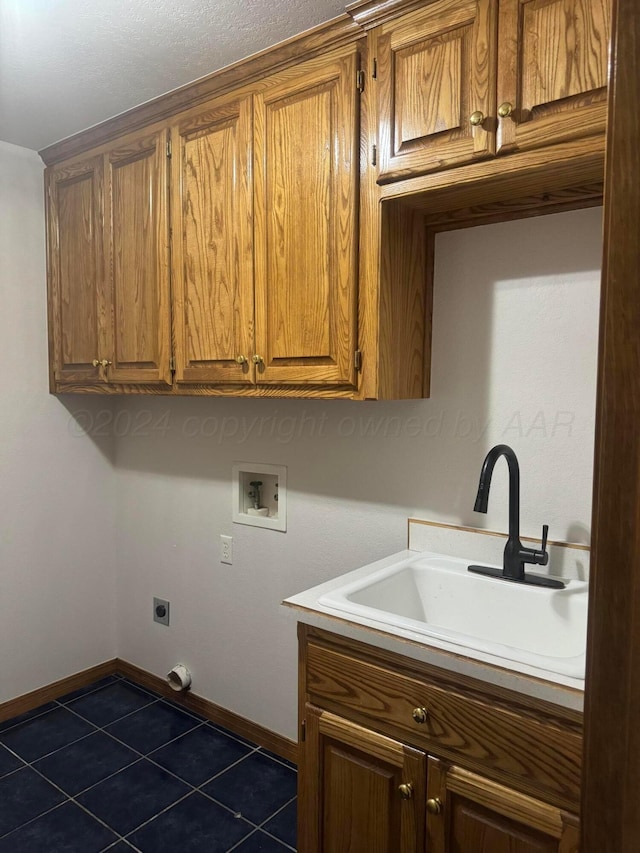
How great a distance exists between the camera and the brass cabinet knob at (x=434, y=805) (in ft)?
3.84

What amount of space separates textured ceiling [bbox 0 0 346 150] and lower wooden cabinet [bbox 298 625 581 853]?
62.9 inches

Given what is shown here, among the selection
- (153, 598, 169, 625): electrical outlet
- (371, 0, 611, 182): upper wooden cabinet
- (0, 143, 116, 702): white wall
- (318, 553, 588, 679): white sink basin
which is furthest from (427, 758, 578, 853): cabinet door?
(0, 143, 116, 702): white wall

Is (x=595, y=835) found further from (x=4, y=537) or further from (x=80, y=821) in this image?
(x=4, y=537)

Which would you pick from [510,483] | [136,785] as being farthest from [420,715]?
[136,785]

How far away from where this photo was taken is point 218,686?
8.06ft

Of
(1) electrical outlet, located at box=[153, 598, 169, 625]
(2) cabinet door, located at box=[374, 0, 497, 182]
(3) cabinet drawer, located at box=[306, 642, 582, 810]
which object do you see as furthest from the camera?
(1) electrical outlet, located at box=[153, 598, 169, 625]

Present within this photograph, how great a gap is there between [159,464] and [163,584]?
56 cm

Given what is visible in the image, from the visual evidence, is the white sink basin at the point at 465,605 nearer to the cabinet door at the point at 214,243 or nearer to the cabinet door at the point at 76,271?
the cabinet door at the point at 214,243

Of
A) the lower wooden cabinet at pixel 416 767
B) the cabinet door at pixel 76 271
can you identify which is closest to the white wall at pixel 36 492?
the cabinet door at pixel 76 271

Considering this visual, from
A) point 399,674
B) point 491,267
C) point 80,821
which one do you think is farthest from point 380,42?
point 80,821

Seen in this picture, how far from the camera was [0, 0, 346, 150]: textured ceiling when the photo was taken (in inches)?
59.9

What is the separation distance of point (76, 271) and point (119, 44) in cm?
96

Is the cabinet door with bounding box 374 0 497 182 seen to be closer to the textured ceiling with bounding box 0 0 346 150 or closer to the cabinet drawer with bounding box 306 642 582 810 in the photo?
the textured ceiling with bounding box 0 0 346 150

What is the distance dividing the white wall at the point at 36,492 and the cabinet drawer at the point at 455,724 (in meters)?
1.74
